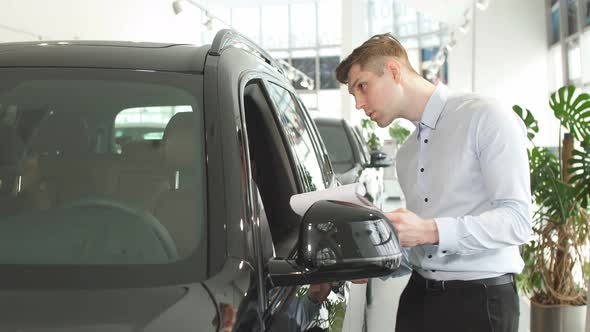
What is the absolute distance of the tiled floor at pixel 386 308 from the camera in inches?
187

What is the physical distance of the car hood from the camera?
102cm

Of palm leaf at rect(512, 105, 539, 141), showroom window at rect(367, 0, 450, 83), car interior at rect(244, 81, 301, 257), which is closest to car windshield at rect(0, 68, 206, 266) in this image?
car interior at rect(244, 81, 301, 257)

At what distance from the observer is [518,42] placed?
16.1m

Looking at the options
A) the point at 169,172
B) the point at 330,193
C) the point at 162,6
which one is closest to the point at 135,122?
the point at 169,172

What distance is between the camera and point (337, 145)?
6.98m

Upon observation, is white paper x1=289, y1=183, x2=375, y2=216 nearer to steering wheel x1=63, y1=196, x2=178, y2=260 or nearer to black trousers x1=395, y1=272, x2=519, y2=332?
steering wheel x1=63, y1=196, x2=178, y2=260

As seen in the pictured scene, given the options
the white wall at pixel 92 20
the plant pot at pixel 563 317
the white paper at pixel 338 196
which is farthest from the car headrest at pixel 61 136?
the white wall at pixel 92 20

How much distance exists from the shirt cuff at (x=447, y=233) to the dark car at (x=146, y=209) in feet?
1.20

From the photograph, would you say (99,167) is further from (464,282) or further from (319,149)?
(319,149)

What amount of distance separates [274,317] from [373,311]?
3.99 meters

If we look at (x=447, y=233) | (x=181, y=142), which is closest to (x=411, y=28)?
(x=447, y=233)

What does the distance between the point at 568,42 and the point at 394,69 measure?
1352 cm

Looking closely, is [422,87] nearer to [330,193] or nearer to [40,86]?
[330,193]

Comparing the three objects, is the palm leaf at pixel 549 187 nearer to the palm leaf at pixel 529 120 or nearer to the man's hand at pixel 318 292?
the palm leaf at pixel 529 120
